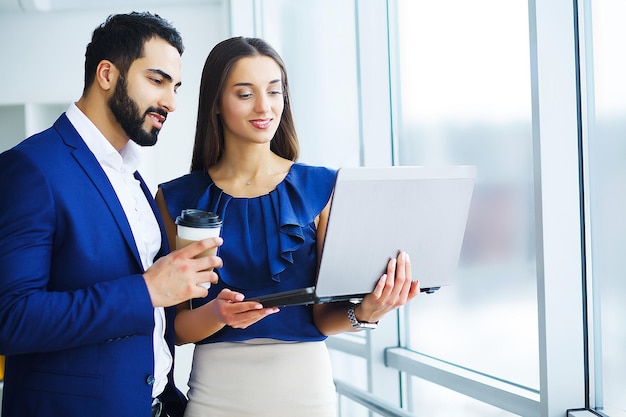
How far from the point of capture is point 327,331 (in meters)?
1.72

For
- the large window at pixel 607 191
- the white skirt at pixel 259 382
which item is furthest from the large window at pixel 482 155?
the white skirt at pixel 259 382

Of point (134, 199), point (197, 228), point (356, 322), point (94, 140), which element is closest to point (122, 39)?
point (94, 140)

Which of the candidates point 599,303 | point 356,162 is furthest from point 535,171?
point 356,162

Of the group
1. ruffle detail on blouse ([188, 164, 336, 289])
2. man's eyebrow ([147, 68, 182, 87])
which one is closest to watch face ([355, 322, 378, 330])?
ruffle detail on blouse ([188, 164, 336, 289])

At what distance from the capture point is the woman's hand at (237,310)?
4.86 feet

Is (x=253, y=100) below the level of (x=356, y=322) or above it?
above

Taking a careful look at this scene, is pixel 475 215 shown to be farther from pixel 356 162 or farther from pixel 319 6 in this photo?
pixel 319 6

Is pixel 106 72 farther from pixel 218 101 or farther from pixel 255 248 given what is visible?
pixel 255 248

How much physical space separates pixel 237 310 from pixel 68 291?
34 centimetres

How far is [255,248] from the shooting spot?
1726mm

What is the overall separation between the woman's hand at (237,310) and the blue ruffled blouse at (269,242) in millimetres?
134

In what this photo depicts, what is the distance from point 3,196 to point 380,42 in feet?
6.32

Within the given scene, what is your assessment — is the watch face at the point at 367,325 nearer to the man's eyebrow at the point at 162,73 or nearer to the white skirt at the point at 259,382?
the white skirt at the point at 259,382

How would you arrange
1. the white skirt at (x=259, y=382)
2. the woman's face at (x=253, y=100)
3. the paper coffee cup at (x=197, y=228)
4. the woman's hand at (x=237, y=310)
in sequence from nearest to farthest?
the paper coffee cup at (x=197, y=228)
the woman's hand at (x=237, y=310)
the white skirt at (x=259, y=382)
the woman's face at (x=253, y=100)
